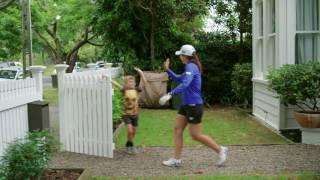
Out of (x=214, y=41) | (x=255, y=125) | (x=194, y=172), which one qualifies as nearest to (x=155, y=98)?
(x=214, y=41)

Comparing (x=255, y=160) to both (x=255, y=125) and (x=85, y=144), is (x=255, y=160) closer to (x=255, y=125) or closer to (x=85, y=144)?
(x=85, y=144)

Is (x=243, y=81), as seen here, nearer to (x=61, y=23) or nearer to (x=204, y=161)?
(x=204, y=161)

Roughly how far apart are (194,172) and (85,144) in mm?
2341

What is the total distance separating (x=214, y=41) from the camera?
1795cm

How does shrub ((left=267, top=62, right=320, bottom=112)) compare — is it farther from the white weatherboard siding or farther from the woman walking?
the woman walking

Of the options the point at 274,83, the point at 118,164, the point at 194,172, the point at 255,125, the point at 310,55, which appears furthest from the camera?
the point at 255,125

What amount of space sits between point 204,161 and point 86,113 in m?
2.22

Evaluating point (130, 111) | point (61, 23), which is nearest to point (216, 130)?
point (130, 111)

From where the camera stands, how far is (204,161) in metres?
8.03

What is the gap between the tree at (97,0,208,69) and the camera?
16.8m

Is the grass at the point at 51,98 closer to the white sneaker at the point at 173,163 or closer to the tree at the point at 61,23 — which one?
the tree at the point at 61,23

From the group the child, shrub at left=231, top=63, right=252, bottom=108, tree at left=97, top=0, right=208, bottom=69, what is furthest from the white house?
tree at left=97, top=0, right=208, bottom=69

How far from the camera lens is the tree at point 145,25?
55.3 ft

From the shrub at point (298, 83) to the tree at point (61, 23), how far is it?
23961 mm
